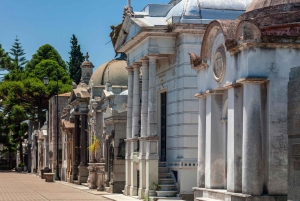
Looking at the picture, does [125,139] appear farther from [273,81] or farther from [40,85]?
[40,85]

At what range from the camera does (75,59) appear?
81375mm

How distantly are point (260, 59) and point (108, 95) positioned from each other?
18.7 metres

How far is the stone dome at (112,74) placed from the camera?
40188mm

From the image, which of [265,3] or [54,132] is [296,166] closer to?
[265,3]

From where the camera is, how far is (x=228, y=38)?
15.6 metres

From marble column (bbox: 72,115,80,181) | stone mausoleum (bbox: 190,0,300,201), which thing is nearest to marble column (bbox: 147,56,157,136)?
stone mausoleum (bbox: 190,0,300,201)

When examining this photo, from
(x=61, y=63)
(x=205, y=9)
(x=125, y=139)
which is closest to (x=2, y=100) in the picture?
(x=61, y=63)

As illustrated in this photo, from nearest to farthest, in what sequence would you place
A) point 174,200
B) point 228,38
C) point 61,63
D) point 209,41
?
point 228,38 < point 209,41 < point 174,200 < point 61,63

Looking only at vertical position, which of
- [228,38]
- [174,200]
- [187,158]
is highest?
[228,38]

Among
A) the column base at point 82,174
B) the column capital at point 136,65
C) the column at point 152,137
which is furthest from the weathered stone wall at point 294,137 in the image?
the column base at point 82,174

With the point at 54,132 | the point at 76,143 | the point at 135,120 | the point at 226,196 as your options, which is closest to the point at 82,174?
the point at 76,143

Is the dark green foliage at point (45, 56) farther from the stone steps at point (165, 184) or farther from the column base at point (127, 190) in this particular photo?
the stone steps at point (165, 184)

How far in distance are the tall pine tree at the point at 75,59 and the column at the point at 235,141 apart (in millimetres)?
65533

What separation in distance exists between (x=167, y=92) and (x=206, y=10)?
3.44m
